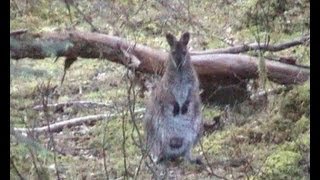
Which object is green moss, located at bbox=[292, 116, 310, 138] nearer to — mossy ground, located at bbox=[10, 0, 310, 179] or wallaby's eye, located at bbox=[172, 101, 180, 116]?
mossy ground, located at bbox=[10, 0, 310, 179]

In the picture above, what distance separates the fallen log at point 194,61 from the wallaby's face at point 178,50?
0.36 metres

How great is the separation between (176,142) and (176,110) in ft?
1.09

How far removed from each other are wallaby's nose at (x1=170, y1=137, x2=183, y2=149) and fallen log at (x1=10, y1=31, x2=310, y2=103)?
2.58 feet

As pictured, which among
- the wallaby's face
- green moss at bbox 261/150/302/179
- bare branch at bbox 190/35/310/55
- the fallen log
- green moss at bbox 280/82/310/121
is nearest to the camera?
green moss at bbox 261/150/302/179

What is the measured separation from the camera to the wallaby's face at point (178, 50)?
8086mm

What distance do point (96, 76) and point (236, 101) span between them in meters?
2.60

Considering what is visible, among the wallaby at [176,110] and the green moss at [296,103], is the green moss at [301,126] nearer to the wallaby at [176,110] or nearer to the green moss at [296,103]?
the green moss at [296,103]

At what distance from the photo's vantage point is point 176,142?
822 cm

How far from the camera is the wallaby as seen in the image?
26.6 ft

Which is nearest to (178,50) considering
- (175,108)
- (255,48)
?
(175,108)

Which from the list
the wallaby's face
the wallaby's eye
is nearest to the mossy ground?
the wallaby's eye

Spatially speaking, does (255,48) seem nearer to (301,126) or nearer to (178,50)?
(178,50)

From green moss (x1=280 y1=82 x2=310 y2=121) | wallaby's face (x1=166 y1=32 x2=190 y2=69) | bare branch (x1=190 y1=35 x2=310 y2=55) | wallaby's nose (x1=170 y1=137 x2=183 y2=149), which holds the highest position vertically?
wallaby's face (x1=166 y1=32 x2=190 y2=69)
